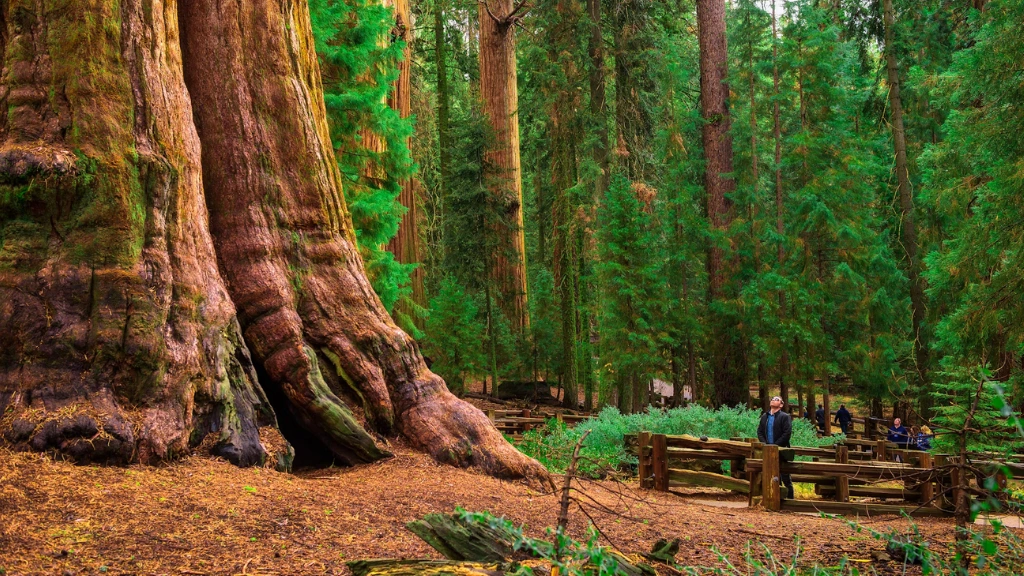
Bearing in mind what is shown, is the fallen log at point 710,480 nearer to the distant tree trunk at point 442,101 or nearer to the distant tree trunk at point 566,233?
the distant tree trunk at point 566,233

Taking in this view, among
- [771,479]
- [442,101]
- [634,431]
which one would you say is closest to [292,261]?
[771,479]

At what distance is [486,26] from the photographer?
2339cm

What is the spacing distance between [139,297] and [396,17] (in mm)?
12314

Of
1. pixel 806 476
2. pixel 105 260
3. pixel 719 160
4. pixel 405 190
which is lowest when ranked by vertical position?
pixel 806 476

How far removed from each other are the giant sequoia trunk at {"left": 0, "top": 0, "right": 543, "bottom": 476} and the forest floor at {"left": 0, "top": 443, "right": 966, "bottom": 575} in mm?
390

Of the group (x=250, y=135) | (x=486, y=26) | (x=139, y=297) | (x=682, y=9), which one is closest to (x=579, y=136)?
(x=486, y=26)

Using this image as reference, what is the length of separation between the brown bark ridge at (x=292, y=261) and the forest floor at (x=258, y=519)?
40 centimetres

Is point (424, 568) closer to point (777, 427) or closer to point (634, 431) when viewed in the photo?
point (777, 427)

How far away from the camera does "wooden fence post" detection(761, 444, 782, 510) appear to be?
10.2 metres

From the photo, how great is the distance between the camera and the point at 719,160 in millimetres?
21547

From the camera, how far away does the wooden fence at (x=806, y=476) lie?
10.2 meters

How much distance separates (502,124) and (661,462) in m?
13.8

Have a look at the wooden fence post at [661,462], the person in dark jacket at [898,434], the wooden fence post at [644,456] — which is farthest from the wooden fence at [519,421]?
the person in dark jacket at [898,434]

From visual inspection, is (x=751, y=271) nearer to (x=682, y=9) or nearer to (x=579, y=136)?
(x=579, y=136)
